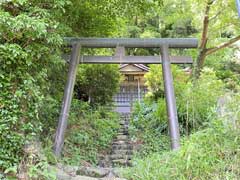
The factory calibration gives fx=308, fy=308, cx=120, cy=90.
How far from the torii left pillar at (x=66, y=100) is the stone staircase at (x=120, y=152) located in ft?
4.02

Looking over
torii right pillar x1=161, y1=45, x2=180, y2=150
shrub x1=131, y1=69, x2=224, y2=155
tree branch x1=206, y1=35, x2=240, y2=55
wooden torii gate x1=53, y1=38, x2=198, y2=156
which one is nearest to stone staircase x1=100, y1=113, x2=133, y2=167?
shrub x1=131, y1=69, x2=224, y2=155

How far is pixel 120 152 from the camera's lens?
7.35m

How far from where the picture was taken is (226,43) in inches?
337

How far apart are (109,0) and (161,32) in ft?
36.9

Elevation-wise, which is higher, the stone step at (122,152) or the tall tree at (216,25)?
the tall tree at (216,25)

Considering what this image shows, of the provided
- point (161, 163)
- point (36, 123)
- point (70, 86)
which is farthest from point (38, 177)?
point (70, 86)

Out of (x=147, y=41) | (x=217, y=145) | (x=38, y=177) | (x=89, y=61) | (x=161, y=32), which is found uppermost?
(x=161, y=32)

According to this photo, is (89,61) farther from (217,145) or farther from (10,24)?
(217,145)

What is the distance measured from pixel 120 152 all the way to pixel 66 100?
1.97m

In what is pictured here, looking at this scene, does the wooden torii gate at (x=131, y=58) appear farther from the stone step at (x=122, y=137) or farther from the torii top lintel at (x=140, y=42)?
the stone step at (x=122, y=137)

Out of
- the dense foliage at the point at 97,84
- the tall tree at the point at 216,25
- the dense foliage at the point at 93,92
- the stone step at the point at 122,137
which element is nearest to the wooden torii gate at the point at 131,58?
the dense foliage at the point at 93,92

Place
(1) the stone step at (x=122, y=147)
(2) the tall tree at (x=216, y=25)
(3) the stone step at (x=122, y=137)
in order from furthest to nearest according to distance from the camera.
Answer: (3) the stone step at (x=122, y=137)
(2) the tall tree at (x=216, y=25)
(1) the stone step at (x=122, y=147)

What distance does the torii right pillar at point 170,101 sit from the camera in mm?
6105

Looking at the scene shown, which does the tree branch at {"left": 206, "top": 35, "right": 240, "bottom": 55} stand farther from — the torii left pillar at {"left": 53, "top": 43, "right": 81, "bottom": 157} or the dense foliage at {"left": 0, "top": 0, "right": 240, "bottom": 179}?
the torii left pillar at {"left": 53, "top": 43, "right": 81, "bottom": 157}
